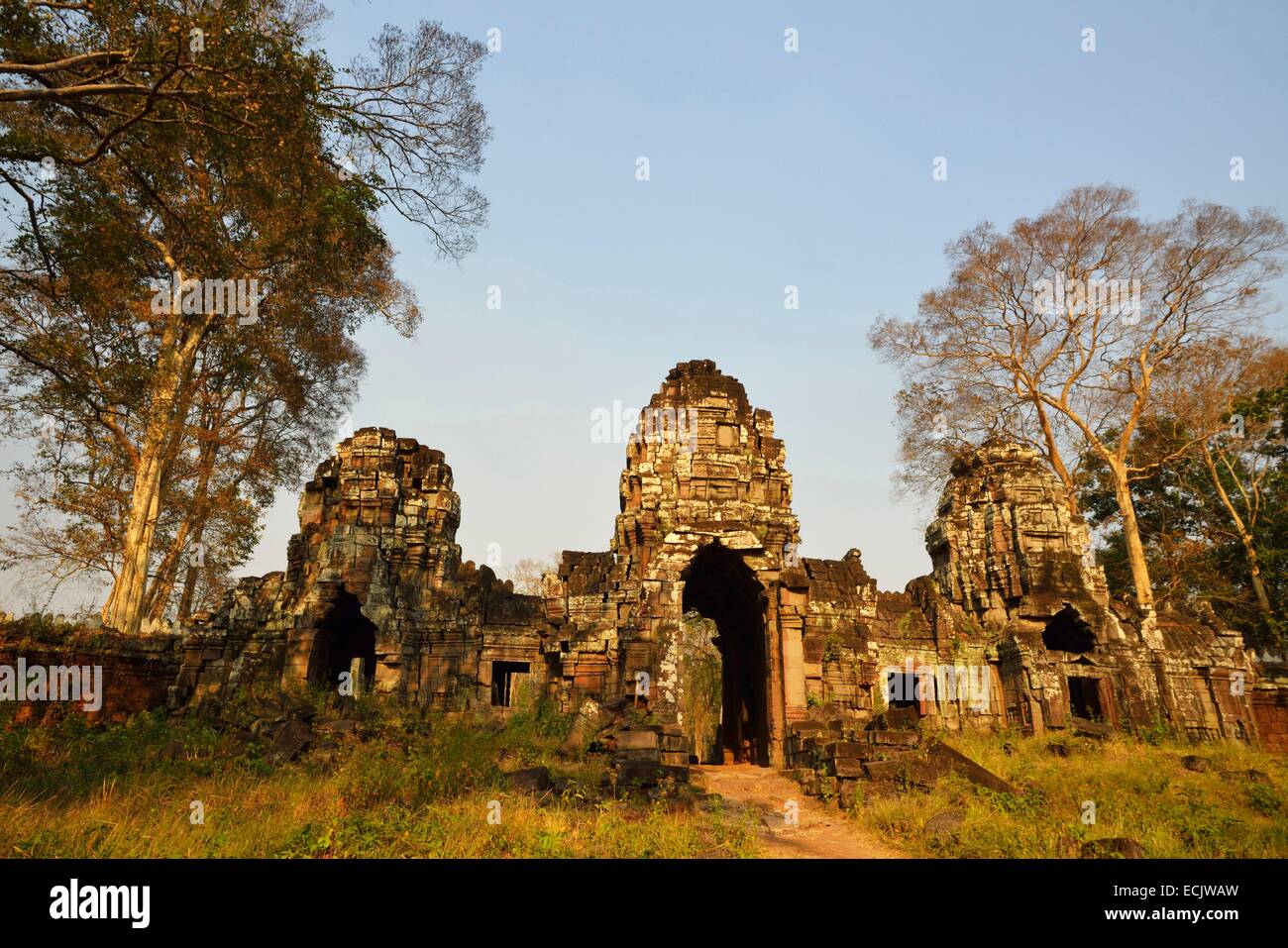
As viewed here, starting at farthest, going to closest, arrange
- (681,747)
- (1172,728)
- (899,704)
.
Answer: (899,704), (1172,728), (681,747)

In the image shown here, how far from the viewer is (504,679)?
1775cm

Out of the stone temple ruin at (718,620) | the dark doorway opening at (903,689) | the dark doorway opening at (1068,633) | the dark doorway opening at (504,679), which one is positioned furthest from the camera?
the dark doorway opening at (1068,633)

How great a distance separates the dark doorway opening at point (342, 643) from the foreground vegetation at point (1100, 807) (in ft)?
36.1

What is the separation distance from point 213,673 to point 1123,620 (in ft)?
63.6

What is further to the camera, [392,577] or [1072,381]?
[1072,381]

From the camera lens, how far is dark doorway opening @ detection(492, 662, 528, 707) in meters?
17.0

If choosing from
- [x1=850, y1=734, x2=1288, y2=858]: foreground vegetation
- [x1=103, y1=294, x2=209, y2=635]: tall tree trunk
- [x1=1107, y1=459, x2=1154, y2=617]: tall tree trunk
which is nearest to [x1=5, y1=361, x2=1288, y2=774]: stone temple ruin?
[x1=1107, y1=459, x2=1154, y2=617]: tall tree trunk

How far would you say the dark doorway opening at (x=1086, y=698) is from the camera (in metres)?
17.7

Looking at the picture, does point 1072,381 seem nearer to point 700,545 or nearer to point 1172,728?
point 1172,728
